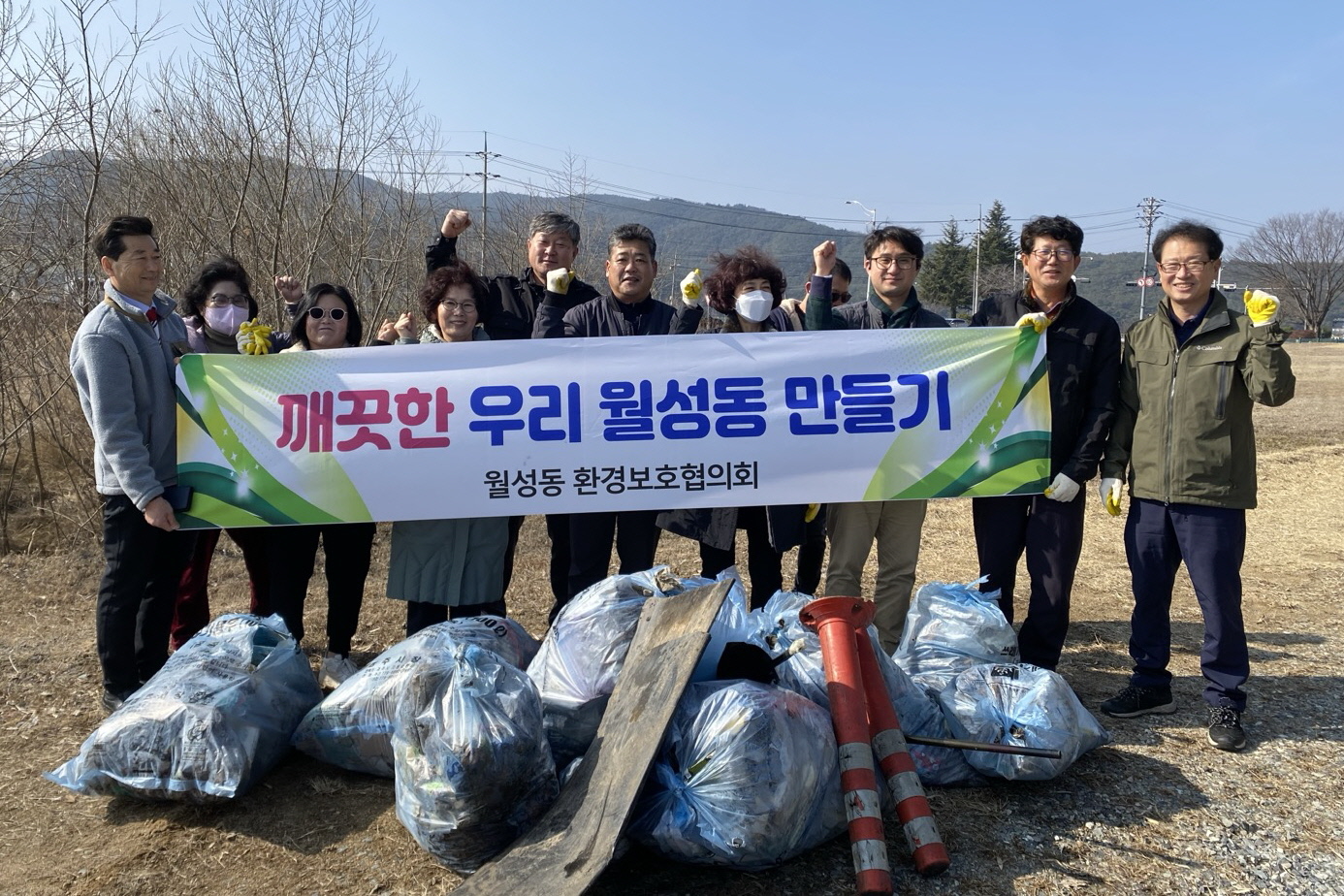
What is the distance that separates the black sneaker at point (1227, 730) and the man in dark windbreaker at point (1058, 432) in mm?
651

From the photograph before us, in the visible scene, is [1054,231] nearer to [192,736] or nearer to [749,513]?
[749,513]

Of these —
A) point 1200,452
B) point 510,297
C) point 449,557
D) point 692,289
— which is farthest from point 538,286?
point 1200,452

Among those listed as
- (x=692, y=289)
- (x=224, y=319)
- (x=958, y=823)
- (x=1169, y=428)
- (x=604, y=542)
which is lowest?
(x=958, y=823)

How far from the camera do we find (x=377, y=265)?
9.93 meters

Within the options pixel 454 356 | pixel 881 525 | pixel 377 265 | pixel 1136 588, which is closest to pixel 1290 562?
pixel 1136 588

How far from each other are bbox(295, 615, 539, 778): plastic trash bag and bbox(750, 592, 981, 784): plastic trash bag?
1099 millimetres

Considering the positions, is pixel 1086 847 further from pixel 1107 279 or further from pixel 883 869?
pixel 1107 279

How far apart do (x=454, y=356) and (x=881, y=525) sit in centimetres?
215

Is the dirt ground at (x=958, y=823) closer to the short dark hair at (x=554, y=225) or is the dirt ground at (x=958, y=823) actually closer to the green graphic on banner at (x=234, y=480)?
the green graphic on banner at (x=234, y=480)

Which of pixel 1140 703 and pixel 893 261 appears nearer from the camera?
pixel 1140 703

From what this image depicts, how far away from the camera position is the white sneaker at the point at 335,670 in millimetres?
4184

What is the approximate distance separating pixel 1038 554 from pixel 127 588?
156 inches

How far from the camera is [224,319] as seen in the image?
14.3 ft

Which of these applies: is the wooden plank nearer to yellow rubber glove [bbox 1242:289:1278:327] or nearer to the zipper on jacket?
the zipper on jacket
